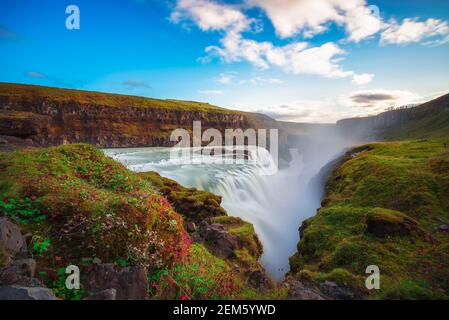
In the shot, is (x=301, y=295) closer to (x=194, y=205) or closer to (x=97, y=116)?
(x=194, y=205)

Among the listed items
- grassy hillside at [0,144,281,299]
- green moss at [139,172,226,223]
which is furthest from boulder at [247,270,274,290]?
green moss at [139,172,226,223]

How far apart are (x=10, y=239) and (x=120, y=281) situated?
9.82ft

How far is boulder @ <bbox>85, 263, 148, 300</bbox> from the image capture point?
5.71 meters

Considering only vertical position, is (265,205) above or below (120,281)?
below

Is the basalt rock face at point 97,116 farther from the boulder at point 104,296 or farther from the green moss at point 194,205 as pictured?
the boulder at point 104,296

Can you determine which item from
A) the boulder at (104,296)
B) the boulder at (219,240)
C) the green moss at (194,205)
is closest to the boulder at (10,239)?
the boulder at (104,296)

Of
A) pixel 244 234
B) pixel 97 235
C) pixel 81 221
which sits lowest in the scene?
pixel 244 234

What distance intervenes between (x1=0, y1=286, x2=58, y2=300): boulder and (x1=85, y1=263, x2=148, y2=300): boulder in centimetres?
97

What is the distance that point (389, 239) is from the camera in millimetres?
12062

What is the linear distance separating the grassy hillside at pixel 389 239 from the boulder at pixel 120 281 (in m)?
7.10

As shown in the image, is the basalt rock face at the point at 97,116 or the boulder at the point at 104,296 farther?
the basalt rock face at the point at 97,116

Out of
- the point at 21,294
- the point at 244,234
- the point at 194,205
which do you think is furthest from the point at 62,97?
the point at 21,294

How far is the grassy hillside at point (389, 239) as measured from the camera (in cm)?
923
